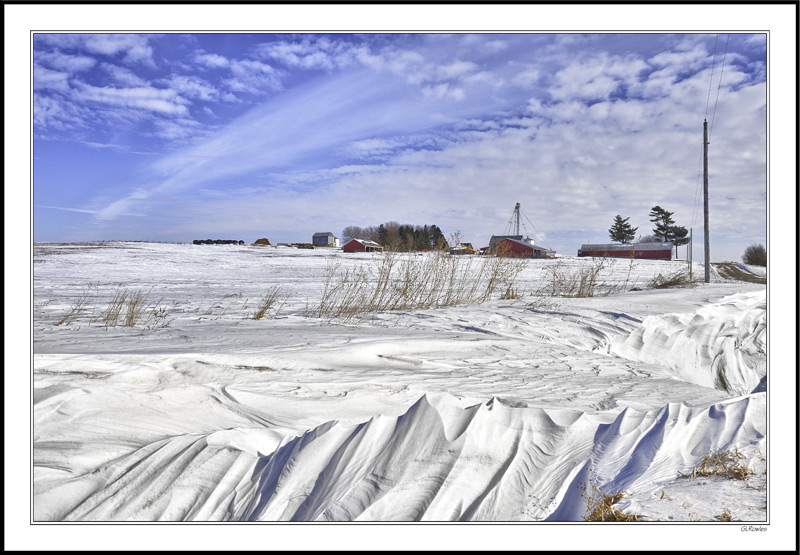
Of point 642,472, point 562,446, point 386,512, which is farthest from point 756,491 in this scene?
point 386,512

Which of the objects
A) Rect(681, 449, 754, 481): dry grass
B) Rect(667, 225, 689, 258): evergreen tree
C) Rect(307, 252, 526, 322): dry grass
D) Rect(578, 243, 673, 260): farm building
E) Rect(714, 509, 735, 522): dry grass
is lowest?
Rect(714, 509, 735, 522): dry grass

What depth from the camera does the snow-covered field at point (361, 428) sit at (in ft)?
7.08

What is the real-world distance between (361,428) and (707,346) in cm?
630

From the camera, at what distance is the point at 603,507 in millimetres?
2018

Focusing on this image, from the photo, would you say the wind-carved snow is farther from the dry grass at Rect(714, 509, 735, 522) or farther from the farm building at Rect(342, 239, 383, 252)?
the farm building at Rect(342, 239, 383, 252)

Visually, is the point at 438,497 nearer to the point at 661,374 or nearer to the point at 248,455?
the point at 248,455

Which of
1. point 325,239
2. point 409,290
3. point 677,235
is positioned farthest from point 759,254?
point 677,235

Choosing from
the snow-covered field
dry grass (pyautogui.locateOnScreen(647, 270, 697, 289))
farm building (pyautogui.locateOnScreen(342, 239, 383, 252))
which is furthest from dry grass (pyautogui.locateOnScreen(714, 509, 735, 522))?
farm building (pyautogui.locateOnScreen(342, 239, 383, 252))

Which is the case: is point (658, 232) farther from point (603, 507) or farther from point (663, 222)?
point (603, 507)

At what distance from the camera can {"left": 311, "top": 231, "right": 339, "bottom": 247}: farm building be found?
4725cm

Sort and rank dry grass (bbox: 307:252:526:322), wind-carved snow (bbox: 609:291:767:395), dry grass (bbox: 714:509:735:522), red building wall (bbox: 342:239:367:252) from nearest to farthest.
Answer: dry grass (bbox: 714:509:735:522) → wind-carved snow (bbox: 609:291:767:395) → dry grass (bbox: 307:252:526:322) → red building wall (bbox: 342:239:367:252)

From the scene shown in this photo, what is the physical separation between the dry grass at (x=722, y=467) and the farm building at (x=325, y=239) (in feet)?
149

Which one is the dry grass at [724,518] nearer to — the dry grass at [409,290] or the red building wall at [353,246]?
the dry grass at [409,290]

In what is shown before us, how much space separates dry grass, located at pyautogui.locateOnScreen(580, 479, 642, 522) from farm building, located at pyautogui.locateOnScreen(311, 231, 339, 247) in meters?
45.5
